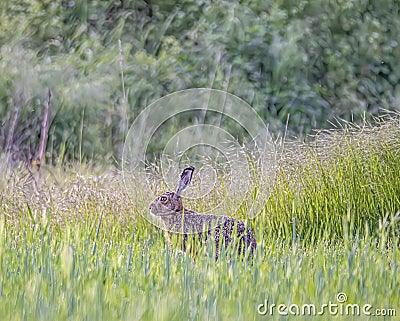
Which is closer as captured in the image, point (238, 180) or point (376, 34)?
point (238, 180)

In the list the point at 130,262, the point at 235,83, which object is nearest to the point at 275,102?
the point at 235,83

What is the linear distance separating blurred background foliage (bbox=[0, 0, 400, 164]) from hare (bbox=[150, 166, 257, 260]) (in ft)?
12.1

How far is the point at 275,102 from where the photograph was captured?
891 centimetres

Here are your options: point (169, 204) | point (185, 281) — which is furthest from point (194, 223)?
point (185, 281)

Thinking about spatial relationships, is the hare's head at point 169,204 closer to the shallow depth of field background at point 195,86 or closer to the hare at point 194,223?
the hare at point 194,223

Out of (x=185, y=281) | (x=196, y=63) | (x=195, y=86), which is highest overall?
(x=185, y=281)

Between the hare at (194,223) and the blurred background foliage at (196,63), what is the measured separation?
3693 mm

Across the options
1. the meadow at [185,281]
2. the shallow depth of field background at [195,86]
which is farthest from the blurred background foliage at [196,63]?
the meadow at [185,281]

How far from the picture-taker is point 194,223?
474 cm

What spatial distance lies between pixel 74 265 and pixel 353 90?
5937mm

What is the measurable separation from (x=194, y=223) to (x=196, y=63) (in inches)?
176

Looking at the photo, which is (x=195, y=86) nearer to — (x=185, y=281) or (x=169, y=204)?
(x=169, y=204)

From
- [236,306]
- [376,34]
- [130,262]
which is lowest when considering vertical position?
[376,34]

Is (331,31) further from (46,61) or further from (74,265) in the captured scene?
(74,265)
